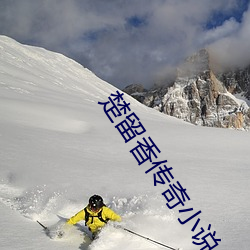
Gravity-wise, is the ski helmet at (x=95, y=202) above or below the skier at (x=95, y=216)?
above

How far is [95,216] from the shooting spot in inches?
230

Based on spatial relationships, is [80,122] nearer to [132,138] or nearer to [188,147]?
[132,138]

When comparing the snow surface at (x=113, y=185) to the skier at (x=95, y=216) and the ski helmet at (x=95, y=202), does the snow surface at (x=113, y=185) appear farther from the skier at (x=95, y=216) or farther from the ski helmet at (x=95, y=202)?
the ski helmet at (x=95, y=202)

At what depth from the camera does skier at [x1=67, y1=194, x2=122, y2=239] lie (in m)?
5.76

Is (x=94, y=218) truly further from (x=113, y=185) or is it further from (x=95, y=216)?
(x=113, y=185)

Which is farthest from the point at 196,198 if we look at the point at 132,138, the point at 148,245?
the point at 132,138

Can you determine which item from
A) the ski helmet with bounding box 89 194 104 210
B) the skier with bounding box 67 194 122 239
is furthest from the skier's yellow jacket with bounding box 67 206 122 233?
the ski helmet with bounding box 89 194 104 210

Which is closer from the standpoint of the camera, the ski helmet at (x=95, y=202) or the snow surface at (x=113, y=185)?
the snow surface at (x=113, y=185)

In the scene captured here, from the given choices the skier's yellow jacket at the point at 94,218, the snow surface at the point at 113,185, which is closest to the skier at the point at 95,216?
the skier's yellow jacket at the point at 94,218

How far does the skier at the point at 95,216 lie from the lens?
5762mm

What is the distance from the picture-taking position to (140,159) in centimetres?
1076

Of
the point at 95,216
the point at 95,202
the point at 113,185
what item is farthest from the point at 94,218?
the point at 113,185

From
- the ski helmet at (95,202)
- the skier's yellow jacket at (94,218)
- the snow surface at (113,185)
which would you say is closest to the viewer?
the snow surface at (113,185)

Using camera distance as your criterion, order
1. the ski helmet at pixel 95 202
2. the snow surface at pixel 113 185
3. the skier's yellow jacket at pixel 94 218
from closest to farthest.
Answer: the snow surface at pixel 113 185
the ski helmet at pixel 95 202
the skier's yellow jacket at pixel 94 218
